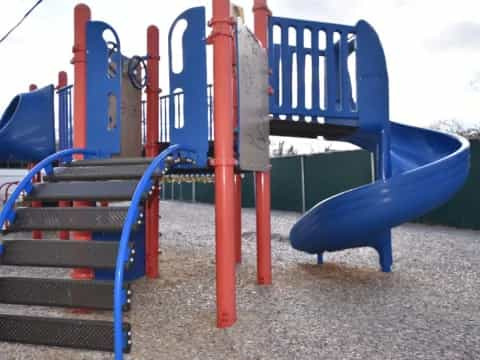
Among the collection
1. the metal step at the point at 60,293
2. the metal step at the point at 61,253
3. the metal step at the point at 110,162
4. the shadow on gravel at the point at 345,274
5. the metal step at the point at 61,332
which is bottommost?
the shadow on gravel at the point at 345,274

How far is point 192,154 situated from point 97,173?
2.41 feet

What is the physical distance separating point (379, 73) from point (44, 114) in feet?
14.8

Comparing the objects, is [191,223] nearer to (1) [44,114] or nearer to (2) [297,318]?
(1) [44,114]

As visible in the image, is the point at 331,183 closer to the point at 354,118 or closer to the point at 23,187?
the point at 354,118

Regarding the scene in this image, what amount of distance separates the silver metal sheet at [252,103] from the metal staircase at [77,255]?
0.66 m

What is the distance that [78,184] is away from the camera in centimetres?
299

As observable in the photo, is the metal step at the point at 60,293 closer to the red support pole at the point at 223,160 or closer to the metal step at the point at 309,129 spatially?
the red support pole at the point at 223,160

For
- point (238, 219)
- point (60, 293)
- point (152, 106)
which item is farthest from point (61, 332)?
point (238, 219)

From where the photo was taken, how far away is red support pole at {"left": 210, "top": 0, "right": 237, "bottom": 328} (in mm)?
3037

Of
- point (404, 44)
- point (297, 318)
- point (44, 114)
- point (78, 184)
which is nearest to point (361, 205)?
point (297, 318)

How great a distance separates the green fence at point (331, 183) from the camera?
29.8 ft

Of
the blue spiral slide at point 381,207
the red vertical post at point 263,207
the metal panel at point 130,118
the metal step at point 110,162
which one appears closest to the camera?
the metal step at point 110,162

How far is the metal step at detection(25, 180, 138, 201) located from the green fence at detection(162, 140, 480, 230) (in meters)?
8.49

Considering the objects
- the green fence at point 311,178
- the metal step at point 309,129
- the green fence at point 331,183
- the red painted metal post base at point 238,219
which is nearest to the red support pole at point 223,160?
the metal step at point 309,129
